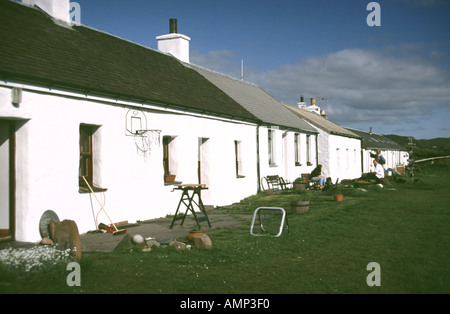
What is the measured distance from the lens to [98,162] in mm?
11117

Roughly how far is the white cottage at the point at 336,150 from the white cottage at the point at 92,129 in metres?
12.9

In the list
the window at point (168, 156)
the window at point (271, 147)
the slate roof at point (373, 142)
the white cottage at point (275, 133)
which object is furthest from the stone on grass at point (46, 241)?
the slate roof at point (373, 142)

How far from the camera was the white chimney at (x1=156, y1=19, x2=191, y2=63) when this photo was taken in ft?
71.4

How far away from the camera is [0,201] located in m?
9.20

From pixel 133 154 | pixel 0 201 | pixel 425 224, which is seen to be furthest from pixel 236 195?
pixel 0 201

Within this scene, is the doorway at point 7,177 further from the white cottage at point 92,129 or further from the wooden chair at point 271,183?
the wooden chair at point 271,183

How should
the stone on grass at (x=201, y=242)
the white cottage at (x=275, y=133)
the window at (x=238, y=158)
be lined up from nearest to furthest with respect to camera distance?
the stone on grass at (x=201, y=242) → the window at (x=238, y=158) → the white cottage at (x=275, y=133)

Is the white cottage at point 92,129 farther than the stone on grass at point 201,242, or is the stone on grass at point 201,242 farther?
the white cottage at point 92,129

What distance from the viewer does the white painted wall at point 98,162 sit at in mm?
8984

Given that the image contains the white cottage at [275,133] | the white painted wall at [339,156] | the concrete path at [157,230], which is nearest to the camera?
the concrete path at [157,230]

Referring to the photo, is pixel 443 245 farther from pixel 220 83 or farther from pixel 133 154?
pixel 220 83

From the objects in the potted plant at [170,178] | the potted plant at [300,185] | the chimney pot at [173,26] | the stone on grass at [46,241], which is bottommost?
the stone on grass at [46,241]

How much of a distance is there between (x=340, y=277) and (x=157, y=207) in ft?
25.5

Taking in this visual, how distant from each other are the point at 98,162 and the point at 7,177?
239cm
